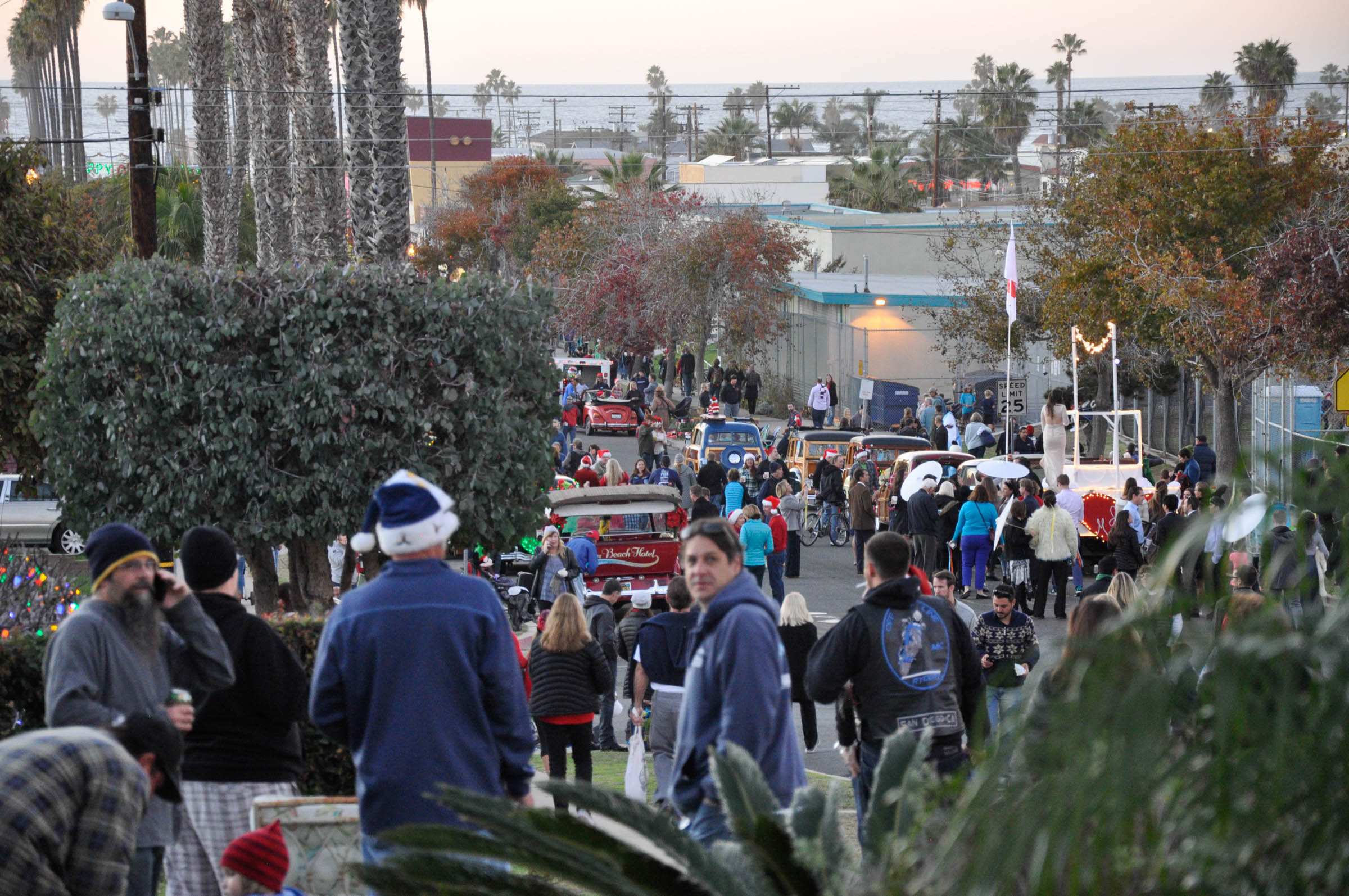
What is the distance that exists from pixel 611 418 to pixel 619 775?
31582 millimetres

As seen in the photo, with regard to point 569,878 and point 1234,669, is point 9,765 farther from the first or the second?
point 1234,669

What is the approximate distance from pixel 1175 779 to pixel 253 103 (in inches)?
1362

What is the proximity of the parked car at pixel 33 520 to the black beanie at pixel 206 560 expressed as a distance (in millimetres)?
21269

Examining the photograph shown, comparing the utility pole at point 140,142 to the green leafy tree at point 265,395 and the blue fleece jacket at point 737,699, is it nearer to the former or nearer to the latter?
the green leafy tree at point 265,395

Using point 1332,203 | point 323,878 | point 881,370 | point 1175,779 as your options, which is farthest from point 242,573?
point 881,370

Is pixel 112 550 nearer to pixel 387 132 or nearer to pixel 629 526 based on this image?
pixel 629 526

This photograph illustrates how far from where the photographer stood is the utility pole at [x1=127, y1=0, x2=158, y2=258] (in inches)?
734

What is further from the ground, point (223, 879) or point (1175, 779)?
point (1175, 779)

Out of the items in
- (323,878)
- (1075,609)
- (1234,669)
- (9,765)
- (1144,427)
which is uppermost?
(1234,669)

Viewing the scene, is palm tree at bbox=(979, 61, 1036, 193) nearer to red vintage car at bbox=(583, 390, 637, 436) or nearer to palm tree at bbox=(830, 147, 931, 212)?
palm tree at bbox=(830, 147, 931, 212)

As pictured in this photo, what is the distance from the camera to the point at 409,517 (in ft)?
15.0

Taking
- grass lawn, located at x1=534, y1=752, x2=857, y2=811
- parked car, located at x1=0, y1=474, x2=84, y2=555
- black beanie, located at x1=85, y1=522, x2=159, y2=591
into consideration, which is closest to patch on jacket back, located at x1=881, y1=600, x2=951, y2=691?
black beanie, located at x1=85, y1=522, x2=159, y2=591

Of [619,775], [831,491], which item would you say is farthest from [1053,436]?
[619,775]

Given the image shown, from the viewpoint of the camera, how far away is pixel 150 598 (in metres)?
4.98
